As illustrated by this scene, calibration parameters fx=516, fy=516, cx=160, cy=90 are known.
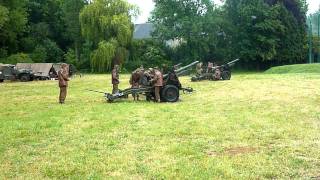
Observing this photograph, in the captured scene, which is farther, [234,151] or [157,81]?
[157,81]

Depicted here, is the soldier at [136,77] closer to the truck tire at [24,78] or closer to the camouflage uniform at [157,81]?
the camouflage uniform at [157,81]

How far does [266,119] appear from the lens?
43.1 feet

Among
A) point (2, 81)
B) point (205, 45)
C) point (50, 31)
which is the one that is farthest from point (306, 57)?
point (2, 81)

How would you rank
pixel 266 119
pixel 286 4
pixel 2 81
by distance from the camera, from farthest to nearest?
pixel 286 4, pixel 2 81, pixel 266 119

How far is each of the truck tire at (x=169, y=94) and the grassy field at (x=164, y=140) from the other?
2.45 feet

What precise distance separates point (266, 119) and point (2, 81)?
26.2 m

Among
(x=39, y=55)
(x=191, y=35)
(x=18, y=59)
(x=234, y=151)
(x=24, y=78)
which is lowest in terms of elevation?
(x=234, y=151)

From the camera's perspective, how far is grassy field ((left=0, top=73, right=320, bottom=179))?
7875 mm

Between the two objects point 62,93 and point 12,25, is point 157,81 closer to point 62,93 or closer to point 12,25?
point 62,93

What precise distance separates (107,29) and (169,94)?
87.7ft

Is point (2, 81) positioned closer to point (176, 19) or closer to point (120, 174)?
point (176, 19)

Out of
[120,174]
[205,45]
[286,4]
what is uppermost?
[286,4]

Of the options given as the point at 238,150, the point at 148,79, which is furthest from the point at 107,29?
the point at 238,150

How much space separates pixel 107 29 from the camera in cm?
4441
